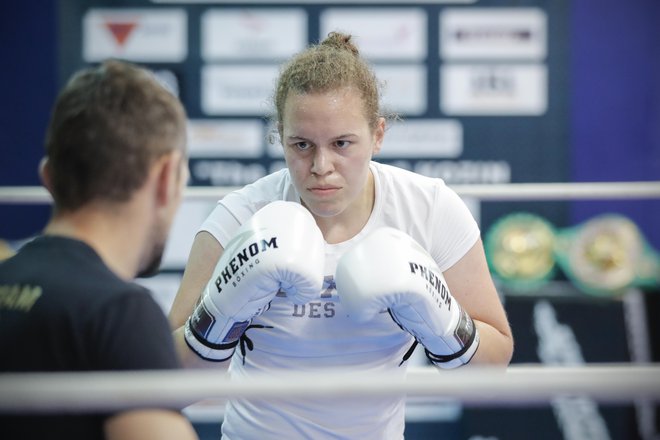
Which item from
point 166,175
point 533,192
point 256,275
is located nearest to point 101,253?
point 166,175

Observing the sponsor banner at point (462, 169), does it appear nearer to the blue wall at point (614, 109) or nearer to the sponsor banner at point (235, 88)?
the blue wall at point (614, 109)

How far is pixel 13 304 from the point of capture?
830mm

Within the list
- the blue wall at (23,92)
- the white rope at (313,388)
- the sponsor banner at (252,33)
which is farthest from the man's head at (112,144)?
the blue wall at (23,92)

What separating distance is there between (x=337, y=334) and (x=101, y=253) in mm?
612

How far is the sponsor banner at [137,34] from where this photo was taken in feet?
10.9

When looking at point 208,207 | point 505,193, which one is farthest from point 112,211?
point 208,207

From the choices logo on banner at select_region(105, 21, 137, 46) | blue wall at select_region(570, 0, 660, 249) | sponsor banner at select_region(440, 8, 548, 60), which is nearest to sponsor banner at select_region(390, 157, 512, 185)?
blue wall at select_region(570, 0, 660, 249)

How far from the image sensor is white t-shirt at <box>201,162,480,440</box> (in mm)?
1430

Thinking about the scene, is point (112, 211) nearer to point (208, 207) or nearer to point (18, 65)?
point (208, 207)

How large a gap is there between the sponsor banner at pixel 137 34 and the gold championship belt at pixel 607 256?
63.7 inches

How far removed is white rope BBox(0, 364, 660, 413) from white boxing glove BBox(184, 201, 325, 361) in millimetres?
624

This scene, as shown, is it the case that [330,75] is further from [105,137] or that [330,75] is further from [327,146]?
[105,137]

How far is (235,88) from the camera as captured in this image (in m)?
3.32

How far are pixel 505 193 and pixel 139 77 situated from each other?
970 millimetres
